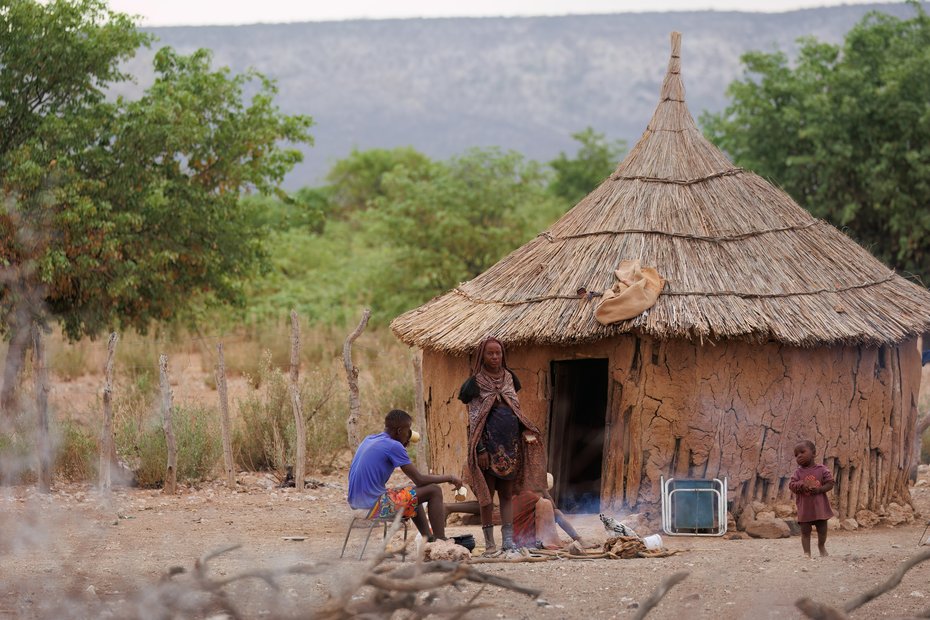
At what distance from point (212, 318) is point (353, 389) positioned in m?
8.14

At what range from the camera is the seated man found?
748 centimetres

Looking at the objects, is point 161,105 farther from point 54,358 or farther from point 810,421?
point 810,421

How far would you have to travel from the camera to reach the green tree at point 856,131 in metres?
19.1

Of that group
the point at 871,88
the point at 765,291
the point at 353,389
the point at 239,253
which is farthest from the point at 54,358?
the point at 871,88

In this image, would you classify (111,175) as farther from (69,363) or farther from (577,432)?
(577,432)

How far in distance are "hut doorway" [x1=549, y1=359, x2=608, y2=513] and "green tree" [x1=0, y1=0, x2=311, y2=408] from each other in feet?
15.7

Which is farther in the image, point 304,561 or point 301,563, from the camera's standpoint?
point 304,561

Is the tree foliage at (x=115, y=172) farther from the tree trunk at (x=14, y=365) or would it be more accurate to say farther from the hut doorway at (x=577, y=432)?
the hut doorway at (x=577, y=432)

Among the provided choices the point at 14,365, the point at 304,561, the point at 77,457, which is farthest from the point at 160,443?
the point at 304,561

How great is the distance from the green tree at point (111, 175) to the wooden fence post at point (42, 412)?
1.15 m

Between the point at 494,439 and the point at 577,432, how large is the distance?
12.1 ft

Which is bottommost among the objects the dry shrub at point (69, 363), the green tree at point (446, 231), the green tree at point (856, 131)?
the dry shrub at point (69, 363)

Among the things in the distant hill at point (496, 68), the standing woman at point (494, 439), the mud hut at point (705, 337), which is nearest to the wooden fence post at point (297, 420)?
the mud hut at point (705, 337)

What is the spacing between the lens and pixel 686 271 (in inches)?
359
